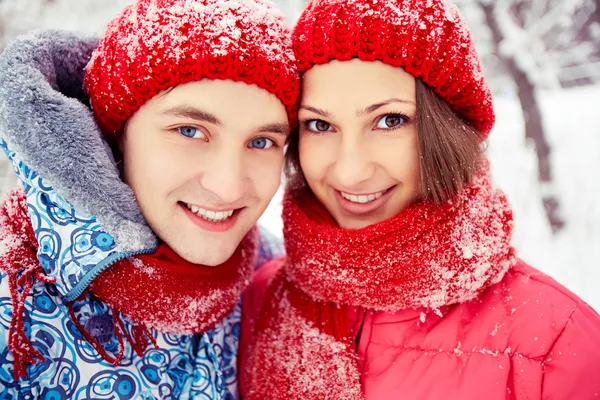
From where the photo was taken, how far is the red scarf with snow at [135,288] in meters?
1.39

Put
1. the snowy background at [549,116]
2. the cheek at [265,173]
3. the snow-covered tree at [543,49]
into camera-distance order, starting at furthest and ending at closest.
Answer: the snow-covered tree at [543,49] < the snowy background at [549,116] < the cheek at [265,173]

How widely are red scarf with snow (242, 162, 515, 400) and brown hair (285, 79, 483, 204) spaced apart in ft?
0.16

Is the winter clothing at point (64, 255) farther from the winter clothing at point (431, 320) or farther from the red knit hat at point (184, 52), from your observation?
the winter clothing at point (431, 320)

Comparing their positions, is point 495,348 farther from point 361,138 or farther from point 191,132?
point 191,132

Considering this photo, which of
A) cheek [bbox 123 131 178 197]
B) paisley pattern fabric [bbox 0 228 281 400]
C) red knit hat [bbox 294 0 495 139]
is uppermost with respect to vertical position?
red knit hat [bbox 294 0 495 139]

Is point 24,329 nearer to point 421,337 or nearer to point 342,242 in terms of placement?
point 342,242

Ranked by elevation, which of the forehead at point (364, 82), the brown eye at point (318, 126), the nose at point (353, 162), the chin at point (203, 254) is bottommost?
the chin at point (203, 254)

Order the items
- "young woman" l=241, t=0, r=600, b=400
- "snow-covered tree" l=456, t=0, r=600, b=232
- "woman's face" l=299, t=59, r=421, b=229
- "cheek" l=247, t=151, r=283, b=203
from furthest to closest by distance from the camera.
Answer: "snow-covered tree" l=456, t=0, r=600, b=232, "cheek" l=247, t=151, r=283, b=203, "woman's face" l=299, t=59, r=421, b=229, "young woman" l=241, t=0, r=600, b=400

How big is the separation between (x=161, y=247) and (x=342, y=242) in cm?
63

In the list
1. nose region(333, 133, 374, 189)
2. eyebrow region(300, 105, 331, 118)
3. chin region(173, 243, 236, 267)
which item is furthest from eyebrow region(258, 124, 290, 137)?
chin region(173, 243, 236, 267)

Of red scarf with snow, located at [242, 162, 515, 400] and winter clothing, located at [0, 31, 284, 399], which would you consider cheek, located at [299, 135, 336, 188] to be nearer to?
red scarf with snow, located at [242, 162, 515, 400]

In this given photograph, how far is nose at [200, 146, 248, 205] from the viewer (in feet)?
5.09

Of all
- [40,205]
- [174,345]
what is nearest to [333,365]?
[174,345]

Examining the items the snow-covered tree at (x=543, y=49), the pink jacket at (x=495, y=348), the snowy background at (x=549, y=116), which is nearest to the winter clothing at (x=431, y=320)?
the pink jacket at (x=495, y=348)
